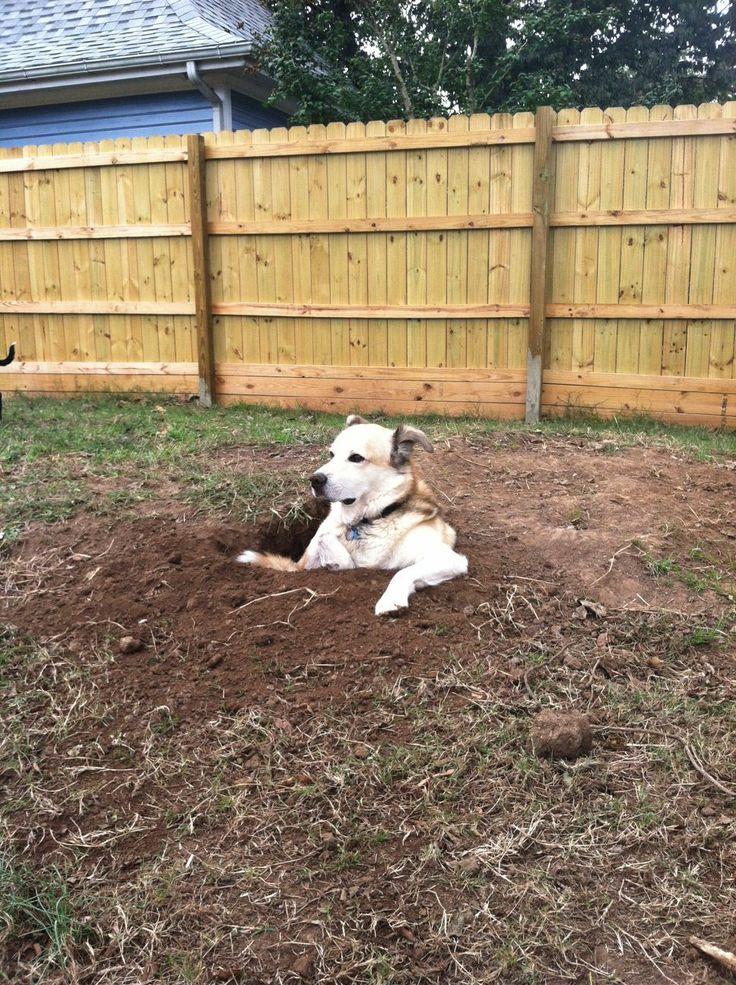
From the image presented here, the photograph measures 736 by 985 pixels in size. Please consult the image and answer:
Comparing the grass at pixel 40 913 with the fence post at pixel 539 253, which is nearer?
the grass at pixel 40 913

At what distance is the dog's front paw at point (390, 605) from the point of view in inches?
149

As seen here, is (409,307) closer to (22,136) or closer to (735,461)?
(735,461)

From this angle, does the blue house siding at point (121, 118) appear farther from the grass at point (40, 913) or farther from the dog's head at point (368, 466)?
the grass at point (40, 913)

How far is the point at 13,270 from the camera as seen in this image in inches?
384

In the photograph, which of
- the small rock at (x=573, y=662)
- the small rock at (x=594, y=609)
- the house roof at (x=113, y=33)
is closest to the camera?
the small rock at (x=573, y=662)

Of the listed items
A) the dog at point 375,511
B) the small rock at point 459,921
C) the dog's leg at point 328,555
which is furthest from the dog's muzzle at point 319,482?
the small rock at point 459,921

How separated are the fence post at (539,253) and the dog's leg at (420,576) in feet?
13.9

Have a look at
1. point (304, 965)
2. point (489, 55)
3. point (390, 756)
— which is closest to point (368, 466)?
point (390, 756)

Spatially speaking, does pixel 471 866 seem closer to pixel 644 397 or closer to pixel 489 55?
pixel 644 397

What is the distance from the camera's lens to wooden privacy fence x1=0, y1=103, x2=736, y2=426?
7785 millimetres

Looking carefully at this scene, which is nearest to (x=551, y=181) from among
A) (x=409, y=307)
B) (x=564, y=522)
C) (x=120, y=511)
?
(x=409, y=307)

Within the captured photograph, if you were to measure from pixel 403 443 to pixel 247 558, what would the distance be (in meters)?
0.96

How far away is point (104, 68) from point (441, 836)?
1248cm

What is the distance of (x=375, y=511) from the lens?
4312 mm
